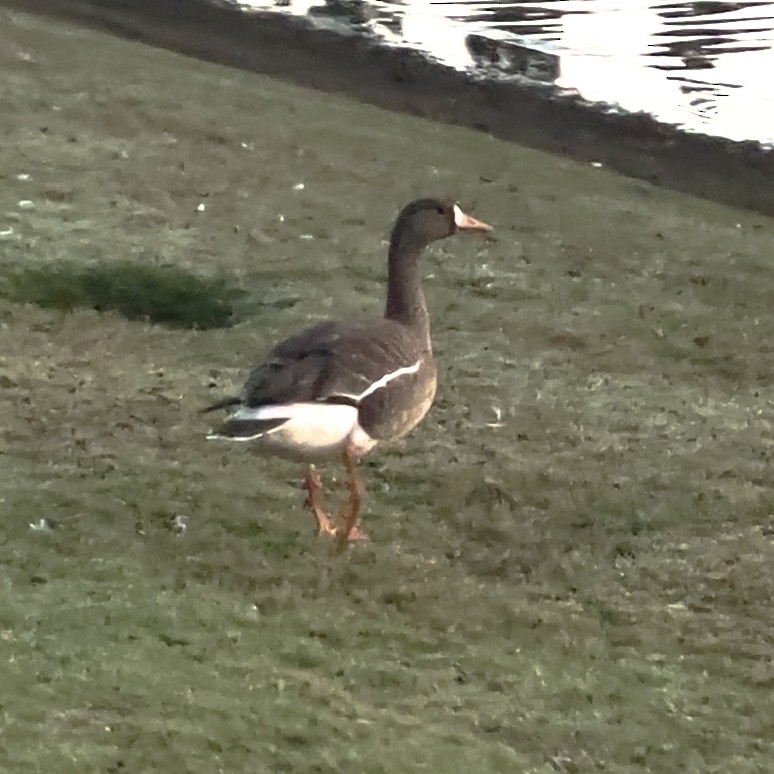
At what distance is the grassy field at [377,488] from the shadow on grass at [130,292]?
1 centimetres

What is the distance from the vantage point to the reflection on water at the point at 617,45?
925cm

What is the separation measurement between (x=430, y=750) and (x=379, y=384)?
113 centimetres

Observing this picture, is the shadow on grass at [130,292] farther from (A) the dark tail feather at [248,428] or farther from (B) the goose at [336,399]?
(A) the dark tail feather at [248,428]

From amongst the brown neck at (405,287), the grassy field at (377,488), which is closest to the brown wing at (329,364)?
the brown neck at (405,287)

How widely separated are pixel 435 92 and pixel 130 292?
4.40 meters

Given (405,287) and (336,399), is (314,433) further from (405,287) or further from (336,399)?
(405,287)

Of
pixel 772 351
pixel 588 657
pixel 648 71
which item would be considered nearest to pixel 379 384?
pixel 588 657

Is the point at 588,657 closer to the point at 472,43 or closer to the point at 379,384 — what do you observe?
the point at 379,384

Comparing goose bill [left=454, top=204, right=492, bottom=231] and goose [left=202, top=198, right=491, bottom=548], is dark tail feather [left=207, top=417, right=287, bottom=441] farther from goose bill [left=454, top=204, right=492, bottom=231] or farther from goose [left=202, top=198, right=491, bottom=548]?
goose bill [left=454, top=204, right=492, bottom=231]

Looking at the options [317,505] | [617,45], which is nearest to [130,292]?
[317,505]

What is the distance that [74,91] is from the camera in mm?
8047

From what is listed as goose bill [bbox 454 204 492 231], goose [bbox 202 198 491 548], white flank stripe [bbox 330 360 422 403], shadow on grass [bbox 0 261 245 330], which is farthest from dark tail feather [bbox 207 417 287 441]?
shadow on grass [bbox 0 261 245 330]

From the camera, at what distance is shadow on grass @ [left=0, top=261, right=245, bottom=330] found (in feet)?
17.9

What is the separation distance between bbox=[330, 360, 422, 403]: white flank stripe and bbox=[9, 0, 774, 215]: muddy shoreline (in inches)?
176
